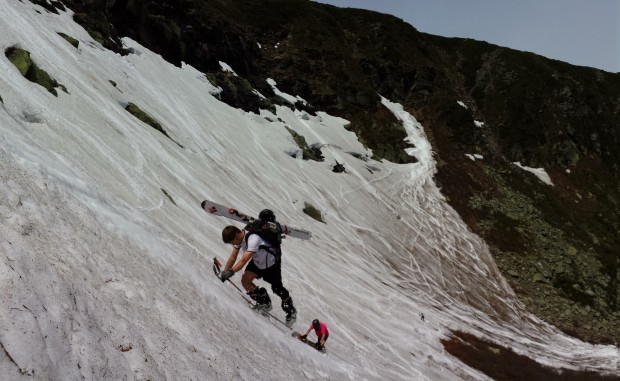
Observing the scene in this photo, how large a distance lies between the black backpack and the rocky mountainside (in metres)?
29.7

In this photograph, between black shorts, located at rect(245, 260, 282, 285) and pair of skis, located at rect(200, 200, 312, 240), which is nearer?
black shorts, located at rect(245, 260, 282, 285)

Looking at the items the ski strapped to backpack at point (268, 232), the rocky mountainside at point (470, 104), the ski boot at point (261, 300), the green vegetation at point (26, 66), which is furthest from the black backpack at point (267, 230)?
the rocky mountainside at point (470, 104)

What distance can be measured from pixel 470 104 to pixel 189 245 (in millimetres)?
72081

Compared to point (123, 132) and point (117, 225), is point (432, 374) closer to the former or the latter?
point (117, 225)

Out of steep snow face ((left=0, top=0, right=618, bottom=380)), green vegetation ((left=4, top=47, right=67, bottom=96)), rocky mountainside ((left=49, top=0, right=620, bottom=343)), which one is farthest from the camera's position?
rocky mountainside ((left=49, top=0, right=620, bottom=343))

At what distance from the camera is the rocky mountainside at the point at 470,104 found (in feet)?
132

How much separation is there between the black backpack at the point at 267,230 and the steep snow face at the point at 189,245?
1.33 meters

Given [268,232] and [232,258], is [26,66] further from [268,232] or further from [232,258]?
[268,232]

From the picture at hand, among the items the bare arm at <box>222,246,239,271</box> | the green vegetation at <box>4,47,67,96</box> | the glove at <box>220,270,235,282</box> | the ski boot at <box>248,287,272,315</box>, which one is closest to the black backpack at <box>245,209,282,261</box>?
the bare arm at <box>222,246,239,271</box>

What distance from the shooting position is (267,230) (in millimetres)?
9727

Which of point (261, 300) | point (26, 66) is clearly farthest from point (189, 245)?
point (26, 66)

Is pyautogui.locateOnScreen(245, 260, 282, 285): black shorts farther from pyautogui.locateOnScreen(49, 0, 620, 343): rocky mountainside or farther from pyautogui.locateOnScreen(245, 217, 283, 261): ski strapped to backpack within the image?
pyautogui.locateOnScreen(49, 0, 620, 343): rocky mountainside

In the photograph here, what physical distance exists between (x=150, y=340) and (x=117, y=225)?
3.27 meters

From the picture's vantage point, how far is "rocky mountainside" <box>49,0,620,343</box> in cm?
4028
